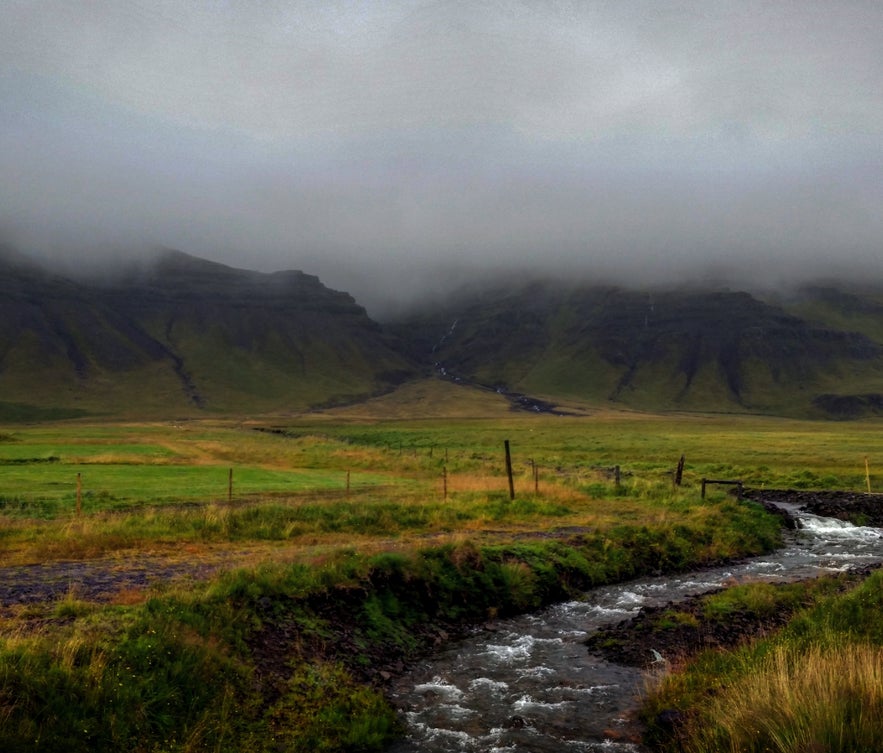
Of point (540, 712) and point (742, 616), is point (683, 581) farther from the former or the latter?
point (540, 712)

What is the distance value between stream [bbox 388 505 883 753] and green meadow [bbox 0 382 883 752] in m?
0.98

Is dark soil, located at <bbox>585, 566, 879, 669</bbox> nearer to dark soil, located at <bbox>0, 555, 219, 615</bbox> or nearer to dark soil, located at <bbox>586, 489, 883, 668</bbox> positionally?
dark soil, located at <bbox>586, 489, 883, 668</bbox>

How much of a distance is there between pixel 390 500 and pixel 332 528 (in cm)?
716

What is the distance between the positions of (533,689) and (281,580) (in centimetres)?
699

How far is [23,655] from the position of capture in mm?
11219

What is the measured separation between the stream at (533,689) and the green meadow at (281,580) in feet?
3.22

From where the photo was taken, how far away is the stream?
12.9m

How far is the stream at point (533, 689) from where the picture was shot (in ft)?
42.2

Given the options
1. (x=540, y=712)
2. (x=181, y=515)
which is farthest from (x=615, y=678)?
(x=181, y=515)

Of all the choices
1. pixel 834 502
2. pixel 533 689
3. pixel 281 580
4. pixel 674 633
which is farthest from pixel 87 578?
pixel 834 502

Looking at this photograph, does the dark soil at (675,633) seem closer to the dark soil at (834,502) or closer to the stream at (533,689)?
the stream at (533,689)

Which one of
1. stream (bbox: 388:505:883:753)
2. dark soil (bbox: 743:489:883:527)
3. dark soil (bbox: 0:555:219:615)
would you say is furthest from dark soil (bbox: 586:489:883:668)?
dark soil (bbox: 743:489:883:527)

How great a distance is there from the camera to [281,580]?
58.0ft

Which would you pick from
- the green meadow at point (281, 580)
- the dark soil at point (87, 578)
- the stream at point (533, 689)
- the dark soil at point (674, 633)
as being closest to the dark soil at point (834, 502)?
the green meadow at point (281, 580)
